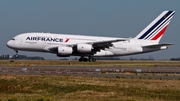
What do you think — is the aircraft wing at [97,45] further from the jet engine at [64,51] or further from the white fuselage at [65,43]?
the jet engine at [64,51]

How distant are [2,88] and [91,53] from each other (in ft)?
125

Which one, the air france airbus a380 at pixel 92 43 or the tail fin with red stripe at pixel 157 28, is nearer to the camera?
the air france airbus a380 at pixel 92 43

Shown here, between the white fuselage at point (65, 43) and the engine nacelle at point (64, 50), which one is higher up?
the white fuselage at point (65, 43)

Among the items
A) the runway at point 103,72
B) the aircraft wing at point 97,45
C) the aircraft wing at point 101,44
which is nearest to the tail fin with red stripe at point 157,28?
the aircraft wing at point 101,44

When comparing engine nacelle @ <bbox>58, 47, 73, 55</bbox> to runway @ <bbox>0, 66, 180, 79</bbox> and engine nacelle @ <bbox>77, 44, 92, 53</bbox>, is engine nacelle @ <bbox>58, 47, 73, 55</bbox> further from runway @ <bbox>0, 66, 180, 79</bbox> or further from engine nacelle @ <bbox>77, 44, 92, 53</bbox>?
runway @ <bbox>0, 66, 180, 79</bbox>

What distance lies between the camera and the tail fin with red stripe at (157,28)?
65938 millimetres

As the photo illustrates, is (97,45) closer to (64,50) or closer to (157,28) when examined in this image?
(64,50)

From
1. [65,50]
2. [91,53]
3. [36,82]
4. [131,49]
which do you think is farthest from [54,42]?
[36,82]

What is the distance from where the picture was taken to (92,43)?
60688 millimetres

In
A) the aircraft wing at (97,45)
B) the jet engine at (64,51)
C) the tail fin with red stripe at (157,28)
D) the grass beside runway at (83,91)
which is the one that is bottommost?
the grass beside runway at (83,91)

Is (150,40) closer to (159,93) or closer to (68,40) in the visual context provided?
(68,40)

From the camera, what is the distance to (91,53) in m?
62.0

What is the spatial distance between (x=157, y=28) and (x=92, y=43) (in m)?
12.7

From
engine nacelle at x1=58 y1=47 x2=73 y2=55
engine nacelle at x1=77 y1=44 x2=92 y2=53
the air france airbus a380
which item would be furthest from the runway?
the air france airbus a380
